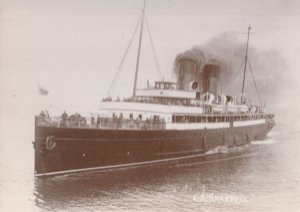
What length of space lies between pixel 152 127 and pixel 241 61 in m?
1.88

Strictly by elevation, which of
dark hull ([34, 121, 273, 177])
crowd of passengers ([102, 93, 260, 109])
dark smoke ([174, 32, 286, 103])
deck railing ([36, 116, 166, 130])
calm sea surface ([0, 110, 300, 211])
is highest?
dark smoke ([174, 32, 286, 103])

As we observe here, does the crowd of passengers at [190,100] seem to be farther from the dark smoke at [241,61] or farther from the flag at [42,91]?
the flag at [42,91]

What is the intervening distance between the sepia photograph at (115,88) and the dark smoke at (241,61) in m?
0.02

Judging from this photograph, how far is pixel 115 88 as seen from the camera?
6.79 m

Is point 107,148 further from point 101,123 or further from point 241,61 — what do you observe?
point 241,61

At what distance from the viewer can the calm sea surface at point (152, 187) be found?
625cm

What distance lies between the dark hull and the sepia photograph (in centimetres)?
2

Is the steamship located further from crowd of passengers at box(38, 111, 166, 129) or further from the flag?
the flag

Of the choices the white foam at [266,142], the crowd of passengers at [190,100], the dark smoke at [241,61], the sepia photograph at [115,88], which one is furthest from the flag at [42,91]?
the white foam at [266,142]

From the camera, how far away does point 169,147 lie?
793cm

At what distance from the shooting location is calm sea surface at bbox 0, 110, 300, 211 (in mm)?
6254

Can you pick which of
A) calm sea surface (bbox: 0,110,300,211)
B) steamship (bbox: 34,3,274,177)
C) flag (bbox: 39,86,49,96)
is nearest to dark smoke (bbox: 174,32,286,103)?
steamship (bbox: 34,3,274,177)

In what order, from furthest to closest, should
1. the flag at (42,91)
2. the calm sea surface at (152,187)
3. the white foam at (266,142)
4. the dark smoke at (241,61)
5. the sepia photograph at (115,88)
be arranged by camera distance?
the white foam at (266,142) < the dark smoke at (241,61) < the flag at (42,91) < the sepia photograph at (115,88) < the calm sea surface at (152,187)

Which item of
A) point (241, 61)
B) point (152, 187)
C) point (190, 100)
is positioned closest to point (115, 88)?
point (152, 187)
